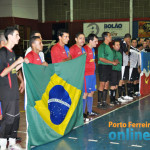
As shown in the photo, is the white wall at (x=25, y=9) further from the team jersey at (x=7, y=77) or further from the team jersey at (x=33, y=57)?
the team jersey at (x=7, y=77)

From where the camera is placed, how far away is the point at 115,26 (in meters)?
21.9

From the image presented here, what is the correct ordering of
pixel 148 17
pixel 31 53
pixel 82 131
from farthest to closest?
pixel 148 17 → pixel 82 131 → pixel 31 53

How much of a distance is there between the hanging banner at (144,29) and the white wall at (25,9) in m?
8.38

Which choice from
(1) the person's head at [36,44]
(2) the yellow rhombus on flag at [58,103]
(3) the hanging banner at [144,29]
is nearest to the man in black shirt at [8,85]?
(2) the yellow rhombus on flag at [58,103]

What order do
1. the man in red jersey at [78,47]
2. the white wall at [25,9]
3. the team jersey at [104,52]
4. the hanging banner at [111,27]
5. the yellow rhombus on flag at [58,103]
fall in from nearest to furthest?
the yellow rhombus on flag at [58,103] < the man in red jersey at [78,47] < the team jersey at [104,52] < the white wall at [25,9] < the hanging banner at [111,27]

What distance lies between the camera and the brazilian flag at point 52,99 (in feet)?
13.1

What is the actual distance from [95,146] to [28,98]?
46.9 inches

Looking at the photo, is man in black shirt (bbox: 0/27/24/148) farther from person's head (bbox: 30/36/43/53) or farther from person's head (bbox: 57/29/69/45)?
person's head (bbox: 57/29/69/45)

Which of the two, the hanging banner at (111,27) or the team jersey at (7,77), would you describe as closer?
the team jersey at (7,77)

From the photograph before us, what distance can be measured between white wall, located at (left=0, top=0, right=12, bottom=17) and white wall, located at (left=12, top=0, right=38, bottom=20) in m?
0.27

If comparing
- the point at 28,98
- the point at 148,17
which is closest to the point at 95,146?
the point at 28,98

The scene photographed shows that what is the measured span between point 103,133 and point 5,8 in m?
18.2

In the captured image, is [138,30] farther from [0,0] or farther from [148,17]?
[0,0]

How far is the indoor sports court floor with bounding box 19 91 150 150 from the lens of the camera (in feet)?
13.6
